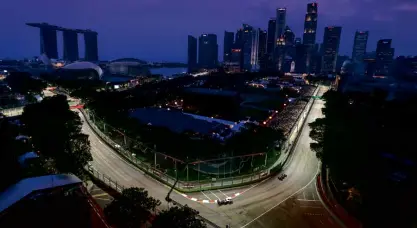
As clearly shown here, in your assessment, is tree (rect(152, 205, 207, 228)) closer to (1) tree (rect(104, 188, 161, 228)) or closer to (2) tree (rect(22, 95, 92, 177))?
(1) tree (rect(104, 188, 161, 228))

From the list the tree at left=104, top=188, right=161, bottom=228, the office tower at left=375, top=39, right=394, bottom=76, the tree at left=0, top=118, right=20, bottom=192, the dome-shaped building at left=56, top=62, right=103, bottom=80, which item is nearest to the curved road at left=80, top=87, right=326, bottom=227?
the tree at left=104, top=188, right=161, bottom=228

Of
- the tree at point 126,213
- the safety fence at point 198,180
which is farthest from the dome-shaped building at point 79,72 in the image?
the tree at point 126,213

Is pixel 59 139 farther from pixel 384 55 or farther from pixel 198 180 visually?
pixel 384 55

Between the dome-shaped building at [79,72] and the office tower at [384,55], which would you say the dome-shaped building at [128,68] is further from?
the office tower at [384,55]

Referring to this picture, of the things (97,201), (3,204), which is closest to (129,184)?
(97,201)

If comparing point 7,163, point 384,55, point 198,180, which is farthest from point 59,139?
point 384,55
